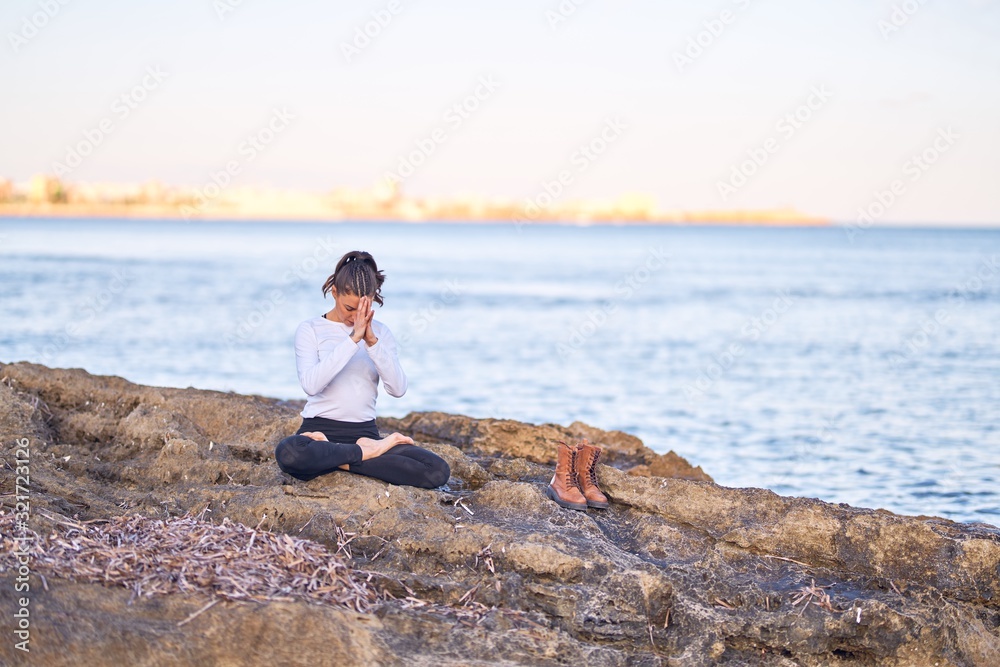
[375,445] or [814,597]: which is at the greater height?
[375,445]

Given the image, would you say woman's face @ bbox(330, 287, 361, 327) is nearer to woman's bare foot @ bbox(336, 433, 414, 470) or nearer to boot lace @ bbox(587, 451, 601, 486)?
woman's bare foot @ bbox(336, 433, 414, 470)

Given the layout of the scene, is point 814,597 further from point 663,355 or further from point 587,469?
point 663,355

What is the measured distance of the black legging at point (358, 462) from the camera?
552cm

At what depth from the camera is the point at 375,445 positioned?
18.8 ft

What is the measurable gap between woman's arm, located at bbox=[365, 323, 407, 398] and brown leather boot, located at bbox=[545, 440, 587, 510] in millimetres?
1123

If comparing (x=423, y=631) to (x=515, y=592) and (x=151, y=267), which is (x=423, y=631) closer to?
(x=515, y=592)

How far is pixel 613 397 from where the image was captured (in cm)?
1672

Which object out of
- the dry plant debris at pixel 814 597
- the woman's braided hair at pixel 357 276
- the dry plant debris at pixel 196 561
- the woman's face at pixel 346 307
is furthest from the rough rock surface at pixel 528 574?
the woman's braided hair at pixel 357 276

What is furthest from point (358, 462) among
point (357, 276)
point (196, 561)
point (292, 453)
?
point (196, 561)

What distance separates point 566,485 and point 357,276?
1794 mm

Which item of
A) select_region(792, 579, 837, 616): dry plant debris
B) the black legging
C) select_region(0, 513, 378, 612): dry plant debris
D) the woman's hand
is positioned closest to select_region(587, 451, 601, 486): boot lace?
the black legging

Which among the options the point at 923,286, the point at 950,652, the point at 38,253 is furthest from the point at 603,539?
the point at 38,253

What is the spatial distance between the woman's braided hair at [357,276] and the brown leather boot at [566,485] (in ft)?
4.89

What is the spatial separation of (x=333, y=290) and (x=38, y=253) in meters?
56.9
